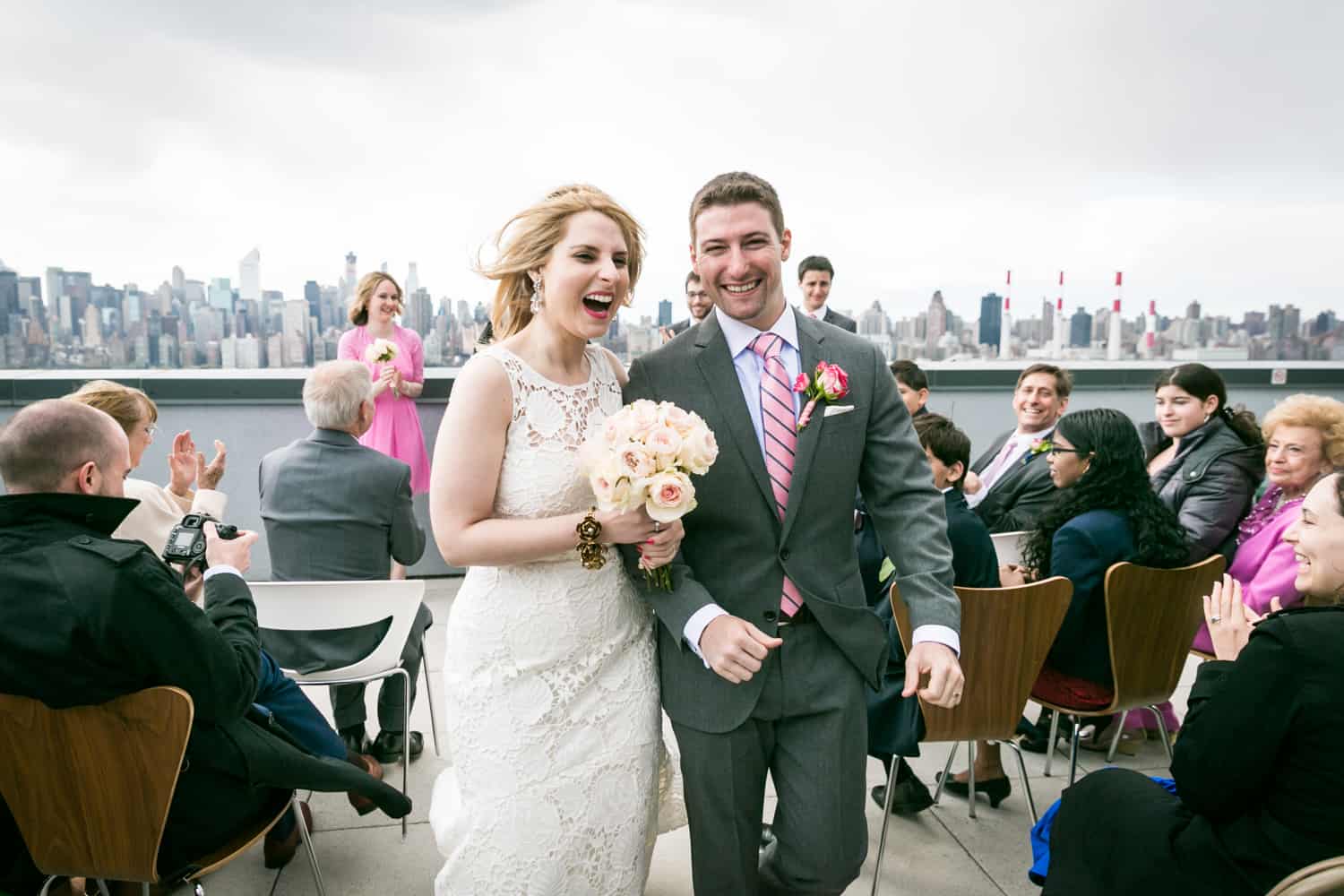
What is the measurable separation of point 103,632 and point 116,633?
2cm

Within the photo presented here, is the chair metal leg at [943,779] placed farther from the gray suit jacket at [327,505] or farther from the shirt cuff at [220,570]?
the shirt cuff at [220,570]

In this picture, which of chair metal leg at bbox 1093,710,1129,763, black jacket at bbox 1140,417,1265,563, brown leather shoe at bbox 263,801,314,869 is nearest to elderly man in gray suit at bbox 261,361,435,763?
brown leather shoe at bbox 263,801,314,869

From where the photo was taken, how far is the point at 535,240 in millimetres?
1963

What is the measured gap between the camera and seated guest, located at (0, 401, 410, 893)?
68.2 inches

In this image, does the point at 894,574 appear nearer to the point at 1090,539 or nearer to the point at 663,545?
the point at 1090,539

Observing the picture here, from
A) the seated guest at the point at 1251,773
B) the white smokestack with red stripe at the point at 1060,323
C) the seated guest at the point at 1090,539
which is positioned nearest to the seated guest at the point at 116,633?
the seated guest at the point at 1251,773

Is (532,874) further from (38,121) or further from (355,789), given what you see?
(38,121)

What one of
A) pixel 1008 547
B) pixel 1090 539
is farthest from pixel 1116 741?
pixel 1090 539

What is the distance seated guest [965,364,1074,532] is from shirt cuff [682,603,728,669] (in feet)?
8.55

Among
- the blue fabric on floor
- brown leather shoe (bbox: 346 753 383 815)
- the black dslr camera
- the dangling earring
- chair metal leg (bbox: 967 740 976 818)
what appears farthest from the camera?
chair metal leg (bbox: 967 740 976 818)

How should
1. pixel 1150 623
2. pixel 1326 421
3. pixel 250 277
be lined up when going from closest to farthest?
pixel 1150 623, pixel 1326 421, pixel 250 277

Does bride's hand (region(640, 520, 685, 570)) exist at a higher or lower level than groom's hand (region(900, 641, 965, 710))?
higher

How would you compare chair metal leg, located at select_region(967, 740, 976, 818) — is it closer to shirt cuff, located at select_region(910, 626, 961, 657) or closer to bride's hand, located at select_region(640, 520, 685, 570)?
shirt cuff, located at select_region(910, 626, 961, 657)

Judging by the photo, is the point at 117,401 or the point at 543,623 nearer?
the point at 543,623
